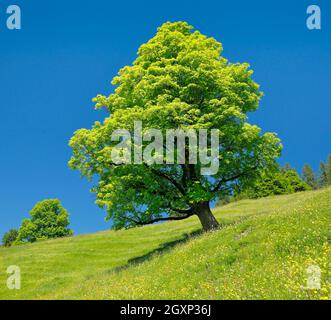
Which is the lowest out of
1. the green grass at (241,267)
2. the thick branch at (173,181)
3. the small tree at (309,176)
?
the green grass at (241,267)

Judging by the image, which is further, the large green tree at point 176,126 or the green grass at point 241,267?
the large green tree at point 176,126

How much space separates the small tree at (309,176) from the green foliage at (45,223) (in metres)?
84.7

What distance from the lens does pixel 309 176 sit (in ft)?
452

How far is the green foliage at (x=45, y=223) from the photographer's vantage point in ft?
305

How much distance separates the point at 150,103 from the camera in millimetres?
27109

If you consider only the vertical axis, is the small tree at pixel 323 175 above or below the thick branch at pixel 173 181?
above

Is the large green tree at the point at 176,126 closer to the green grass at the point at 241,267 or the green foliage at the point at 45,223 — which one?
the green grass at the point at 241,267

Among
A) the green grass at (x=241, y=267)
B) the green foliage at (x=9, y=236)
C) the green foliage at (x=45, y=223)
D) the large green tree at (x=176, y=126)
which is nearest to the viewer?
the green grass at (x=241, y=267)

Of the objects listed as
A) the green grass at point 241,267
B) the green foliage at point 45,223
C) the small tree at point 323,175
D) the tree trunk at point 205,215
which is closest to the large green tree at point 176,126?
the tree trunk at point 205,215

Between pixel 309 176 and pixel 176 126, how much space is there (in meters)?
123

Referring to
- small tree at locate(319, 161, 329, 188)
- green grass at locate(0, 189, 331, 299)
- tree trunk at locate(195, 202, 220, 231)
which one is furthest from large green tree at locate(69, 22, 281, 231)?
small tree at locate(319, 161, 329, 188)

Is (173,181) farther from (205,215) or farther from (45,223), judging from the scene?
(45,223)

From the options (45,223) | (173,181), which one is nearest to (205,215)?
(173,181)
